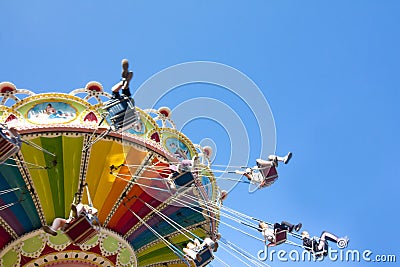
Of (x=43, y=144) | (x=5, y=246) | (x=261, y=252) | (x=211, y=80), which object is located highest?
(x=211, y=80)

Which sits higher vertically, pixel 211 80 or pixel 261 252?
pixel 211 80

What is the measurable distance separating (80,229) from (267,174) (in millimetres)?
4155

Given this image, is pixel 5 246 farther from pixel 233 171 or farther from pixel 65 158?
pixel 233 171

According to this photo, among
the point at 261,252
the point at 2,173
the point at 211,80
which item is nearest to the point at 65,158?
the point at 2,173

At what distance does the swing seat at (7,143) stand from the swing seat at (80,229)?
1.60 meters

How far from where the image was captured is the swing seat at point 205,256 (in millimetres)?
11359

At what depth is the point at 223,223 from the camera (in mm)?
11883

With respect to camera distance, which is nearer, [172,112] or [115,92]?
[115,92]

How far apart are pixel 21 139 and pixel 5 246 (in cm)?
236

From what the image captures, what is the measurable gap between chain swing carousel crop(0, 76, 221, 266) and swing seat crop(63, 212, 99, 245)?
2.31 feet

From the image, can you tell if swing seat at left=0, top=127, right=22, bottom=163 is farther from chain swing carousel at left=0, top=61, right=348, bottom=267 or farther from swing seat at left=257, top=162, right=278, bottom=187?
swing seat at left=257, top=162, right=278, bottom=187

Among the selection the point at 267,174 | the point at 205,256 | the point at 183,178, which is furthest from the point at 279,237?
the point at 183,178

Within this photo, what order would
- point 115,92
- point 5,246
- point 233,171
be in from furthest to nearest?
point 233,171, point 5,246, point 115,92

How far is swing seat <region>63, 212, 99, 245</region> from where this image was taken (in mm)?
9875
